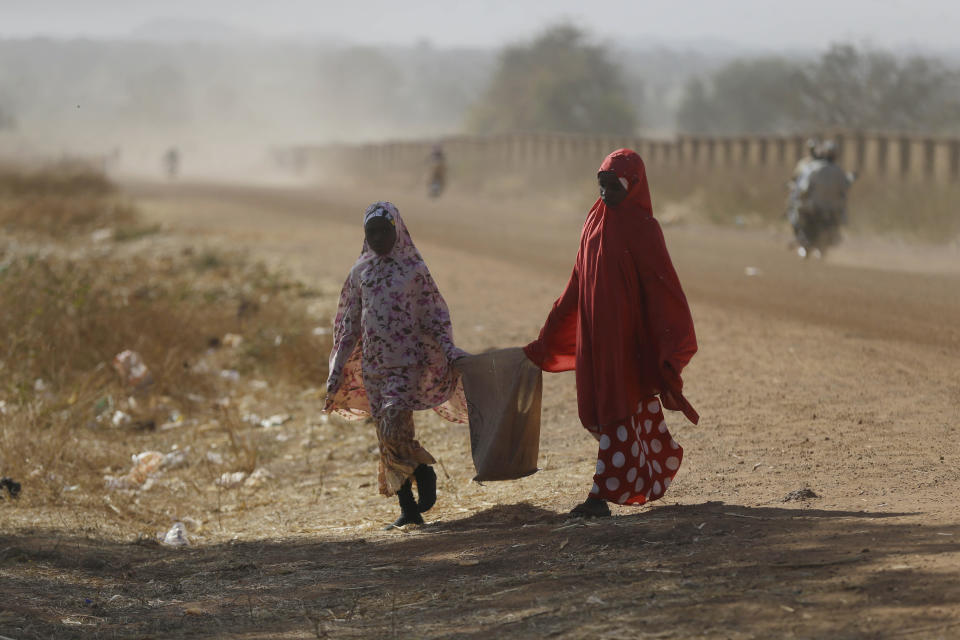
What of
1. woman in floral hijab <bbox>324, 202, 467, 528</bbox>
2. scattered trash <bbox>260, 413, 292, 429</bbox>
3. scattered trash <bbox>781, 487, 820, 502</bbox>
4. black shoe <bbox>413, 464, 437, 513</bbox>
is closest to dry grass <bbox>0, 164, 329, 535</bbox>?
scattered trash <bbox>260, 413, 292, 429</bbox>

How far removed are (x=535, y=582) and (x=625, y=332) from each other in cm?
129

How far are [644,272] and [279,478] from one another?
3702 mm

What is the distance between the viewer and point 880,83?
3694 centimetres

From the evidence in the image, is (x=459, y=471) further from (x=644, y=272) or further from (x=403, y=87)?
(x=403, y=87)

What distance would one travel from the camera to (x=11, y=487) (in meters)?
7.75

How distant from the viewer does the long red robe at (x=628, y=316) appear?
5434mm

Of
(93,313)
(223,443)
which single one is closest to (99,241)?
(93,313)

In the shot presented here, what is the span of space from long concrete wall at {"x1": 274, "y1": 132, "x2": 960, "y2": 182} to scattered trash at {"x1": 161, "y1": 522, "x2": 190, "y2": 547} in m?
14.5

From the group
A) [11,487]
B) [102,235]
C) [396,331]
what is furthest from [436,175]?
[396,331]

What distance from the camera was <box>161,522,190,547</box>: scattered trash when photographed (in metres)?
6.78

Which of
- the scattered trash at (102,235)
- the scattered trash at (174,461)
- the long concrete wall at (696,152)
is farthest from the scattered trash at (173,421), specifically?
the long concrete wall at (696,152)

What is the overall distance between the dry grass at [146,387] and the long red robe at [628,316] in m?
3.22

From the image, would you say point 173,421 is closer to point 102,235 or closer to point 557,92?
point 102,235

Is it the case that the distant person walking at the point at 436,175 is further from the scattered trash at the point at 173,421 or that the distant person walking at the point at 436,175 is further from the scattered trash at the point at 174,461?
the scattered trash at the point at 174,461
